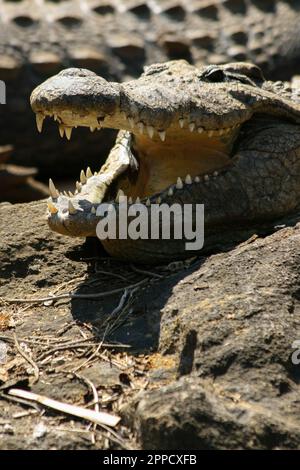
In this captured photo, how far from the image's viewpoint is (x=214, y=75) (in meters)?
4.00

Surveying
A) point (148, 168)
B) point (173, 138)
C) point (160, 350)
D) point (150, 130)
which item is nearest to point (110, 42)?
point (148, 168)

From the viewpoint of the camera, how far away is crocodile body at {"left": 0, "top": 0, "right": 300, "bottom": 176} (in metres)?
7.53

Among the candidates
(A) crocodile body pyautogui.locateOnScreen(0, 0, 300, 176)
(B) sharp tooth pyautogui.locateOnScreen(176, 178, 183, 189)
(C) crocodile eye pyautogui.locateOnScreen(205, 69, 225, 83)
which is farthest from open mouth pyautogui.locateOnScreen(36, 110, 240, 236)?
(A) crocodile body pyautogui.locateOnScreen(0, 0, 300, 176)

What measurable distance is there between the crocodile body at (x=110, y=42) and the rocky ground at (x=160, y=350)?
3.72 m

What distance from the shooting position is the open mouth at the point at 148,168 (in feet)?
12.0

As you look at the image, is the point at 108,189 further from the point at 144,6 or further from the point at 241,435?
the point at 144,6

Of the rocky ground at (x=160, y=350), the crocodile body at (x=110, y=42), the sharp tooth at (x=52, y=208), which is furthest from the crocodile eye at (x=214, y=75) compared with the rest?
the crocodile body at (x=110, y=42)

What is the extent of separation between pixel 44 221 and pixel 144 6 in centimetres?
434

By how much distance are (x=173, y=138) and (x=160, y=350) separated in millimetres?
1168

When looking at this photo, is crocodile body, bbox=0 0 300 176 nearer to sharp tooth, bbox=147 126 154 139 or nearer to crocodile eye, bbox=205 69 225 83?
crocodile eye, bbox=205 69 225 83

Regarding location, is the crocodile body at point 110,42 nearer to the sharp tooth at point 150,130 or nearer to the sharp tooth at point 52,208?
the sharp tooth at point 52,208

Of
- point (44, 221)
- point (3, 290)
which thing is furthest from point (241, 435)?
point (44, 221)

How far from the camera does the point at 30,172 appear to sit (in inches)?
268

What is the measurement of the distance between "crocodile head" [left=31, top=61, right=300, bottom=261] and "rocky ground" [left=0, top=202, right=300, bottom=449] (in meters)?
0.22
